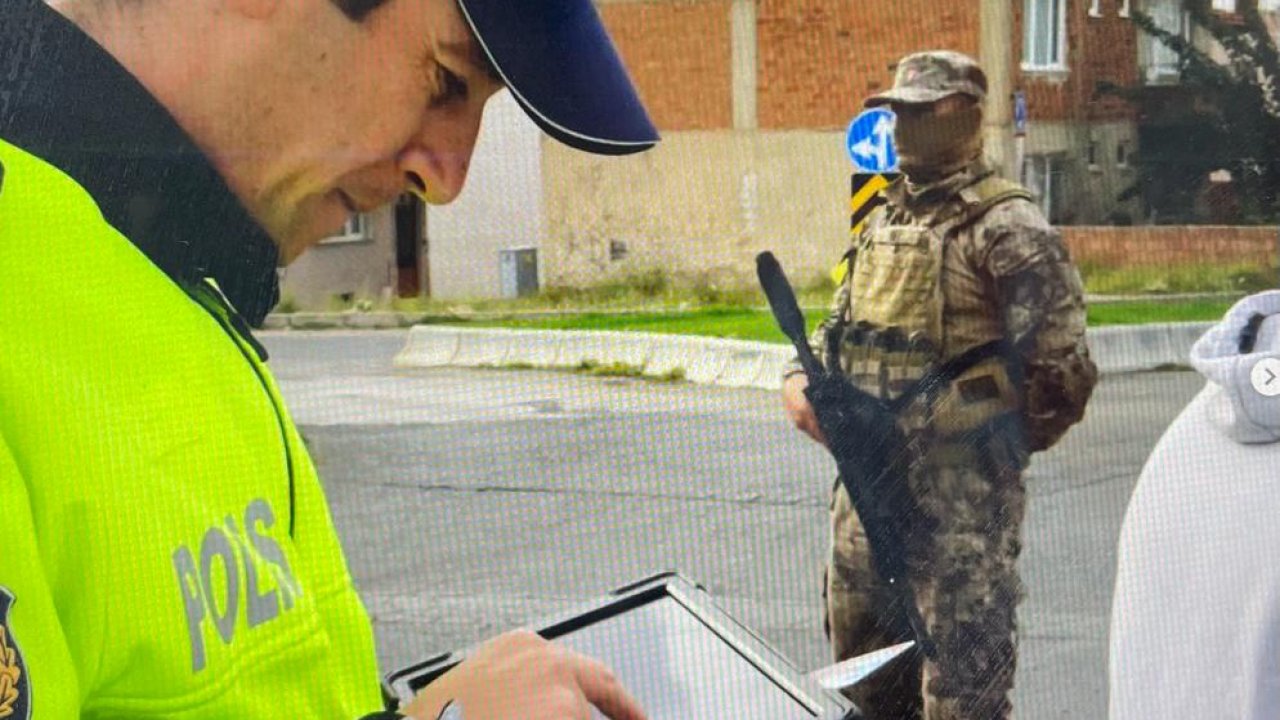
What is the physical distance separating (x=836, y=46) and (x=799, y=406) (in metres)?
0.32

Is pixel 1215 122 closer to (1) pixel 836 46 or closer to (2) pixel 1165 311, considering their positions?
(2) pixel 1165 311

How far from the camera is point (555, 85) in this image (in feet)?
3.67

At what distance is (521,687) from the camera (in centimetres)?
100

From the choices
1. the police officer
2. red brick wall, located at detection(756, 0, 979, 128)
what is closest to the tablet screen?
the police officer

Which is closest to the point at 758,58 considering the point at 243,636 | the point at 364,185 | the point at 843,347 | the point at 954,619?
the point at 843,347

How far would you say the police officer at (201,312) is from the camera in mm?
799

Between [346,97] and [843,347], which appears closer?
[346,97]

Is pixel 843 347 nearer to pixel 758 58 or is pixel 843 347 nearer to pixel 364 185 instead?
pixel 758 58

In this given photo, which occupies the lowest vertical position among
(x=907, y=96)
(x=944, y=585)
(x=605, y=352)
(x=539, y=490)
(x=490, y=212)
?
(x=944, y=585)

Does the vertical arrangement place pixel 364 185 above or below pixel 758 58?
below

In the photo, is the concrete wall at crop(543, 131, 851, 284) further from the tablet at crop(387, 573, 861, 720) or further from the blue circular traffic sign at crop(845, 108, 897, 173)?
the tablet at crop(387, 573, 861, 720)

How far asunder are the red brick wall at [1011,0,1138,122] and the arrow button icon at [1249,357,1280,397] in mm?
261

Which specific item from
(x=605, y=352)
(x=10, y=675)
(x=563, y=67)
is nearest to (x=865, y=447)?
(x=605, y=352)

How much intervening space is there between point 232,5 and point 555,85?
230 mm
